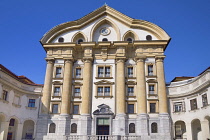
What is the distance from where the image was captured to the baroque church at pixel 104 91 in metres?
31.9

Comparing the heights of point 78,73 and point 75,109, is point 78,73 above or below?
above

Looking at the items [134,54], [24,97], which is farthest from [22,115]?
[134,54]

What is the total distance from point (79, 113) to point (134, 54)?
13756 mm

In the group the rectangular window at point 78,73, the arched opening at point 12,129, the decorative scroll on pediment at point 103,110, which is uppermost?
the rectangular window at point 78,73

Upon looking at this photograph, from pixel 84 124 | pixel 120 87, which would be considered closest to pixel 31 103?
pixel 84 124

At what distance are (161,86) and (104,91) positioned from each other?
9.22 metres

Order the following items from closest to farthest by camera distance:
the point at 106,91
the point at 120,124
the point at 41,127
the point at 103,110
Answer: the point at 120,124 → the point at 41,127 → the point at 103,110 → the point at 106,91

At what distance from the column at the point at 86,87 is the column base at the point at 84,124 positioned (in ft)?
2.13

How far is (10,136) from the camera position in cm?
3325

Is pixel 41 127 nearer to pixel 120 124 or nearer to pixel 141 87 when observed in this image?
pixel 120 124

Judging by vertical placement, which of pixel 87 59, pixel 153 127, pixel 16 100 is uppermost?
pixel 87 59

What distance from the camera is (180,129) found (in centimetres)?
3362

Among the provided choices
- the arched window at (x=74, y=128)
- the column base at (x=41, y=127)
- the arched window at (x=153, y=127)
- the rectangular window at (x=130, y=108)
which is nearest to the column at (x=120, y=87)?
the rectangular window at (x=130, y=108)

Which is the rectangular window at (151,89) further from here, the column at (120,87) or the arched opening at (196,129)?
the arched opening at (196,129)
